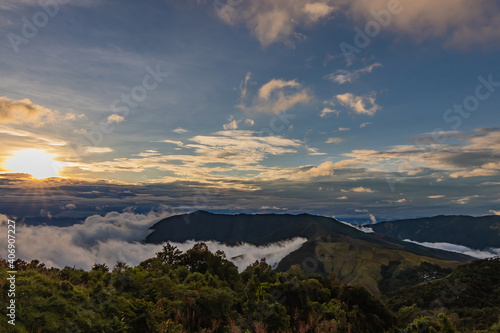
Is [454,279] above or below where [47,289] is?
below

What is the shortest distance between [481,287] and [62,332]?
190240mm

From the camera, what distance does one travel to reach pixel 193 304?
806 inches

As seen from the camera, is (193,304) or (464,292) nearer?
(193,304)

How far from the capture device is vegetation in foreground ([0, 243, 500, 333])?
14461 millimetres

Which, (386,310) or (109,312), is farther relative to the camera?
(386,310)

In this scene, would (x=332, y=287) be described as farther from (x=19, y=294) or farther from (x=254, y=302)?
(x=19, y=294)

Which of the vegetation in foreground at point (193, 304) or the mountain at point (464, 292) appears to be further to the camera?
the mountain at point (464, 292)

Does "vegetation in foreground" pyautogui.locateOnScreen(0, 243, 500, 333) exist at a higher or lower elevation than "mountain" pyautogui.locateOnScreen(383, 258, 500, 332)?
higher

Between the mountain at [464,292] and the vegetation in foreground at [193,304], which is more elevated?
the vegetation in foreground at [193,304]

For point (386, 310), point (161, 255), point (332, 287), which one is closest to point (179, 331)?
point (386, 310)

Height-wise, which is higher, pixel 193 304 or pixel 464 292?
pixel 193 304

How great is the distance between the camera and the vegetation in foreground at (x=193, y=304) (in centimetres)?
1446

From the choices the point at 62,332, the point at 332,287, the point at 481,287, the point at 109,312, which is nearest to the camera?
the point at 62,332

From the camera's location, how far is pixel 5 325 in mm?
12102
